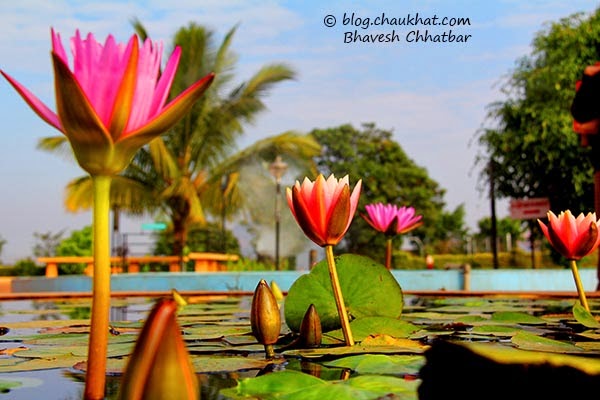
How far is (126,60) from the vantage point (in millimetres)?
373

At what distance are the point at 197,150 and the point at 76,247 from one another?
3148 mm

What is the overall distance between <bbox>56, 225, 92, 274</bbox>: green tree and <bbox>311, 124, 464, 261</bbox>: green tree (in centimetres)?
987

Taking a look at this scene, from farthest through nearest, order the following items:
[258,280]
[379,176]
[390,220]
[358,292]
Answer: [379,176]
[258,280]
[390,220]
[358,292]

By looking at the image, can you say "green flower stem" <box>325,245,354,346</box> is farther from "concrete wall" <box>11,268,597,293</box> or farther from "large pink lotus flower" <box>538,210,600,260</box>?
"concrete wall" <box>11,268,597,293</box>

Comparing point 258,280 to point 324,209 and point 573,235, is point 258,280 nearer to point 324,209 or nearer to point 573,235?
point 573,235

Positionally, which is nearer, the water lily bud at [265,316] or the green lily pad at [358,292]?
the water lily bud at [265,316]

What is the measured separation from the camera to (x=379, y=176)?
851 inches

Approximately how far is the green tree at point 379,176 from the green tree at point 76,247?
9.87 m

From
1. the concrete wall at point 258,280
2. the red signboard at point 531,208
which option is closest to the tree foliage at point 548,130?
the red signboard at point 531,208

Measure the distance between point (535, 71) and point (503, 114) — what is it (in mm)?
912

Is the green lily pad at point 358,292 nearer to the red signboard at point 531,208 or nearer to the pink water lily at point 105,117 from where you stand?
the pink water lily at point 105,117

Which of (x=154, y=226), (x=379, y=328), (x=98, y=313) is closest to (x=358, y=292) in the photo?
(x=379, y=328)

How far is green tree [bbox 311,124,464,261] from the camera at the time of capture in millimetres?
21159

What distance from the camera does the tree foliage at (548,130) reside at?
10719 mm
